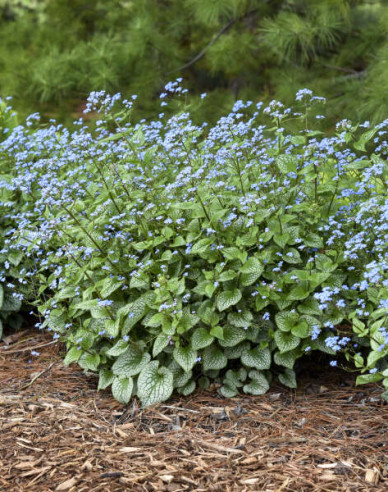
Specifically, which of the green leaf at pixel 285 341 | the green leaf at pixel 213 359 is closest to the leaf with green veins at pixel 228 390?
the green leaf at pixel 213 359

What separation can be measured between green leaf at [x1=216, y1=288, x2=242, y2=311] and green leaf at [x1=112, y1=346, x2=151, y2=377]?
0.46m

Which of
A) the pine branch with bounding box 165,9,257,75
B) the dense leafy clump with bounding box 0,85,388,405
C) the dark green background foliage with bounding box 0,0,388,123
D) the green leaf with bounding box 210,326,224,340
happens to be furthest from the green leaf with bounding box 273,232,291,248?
the pine branch with bounding box 165,9,257,75

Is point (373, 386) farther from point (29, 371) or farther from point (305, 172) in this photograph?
point (29, 371)

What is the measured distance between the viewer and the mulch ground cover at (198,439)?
241 cm

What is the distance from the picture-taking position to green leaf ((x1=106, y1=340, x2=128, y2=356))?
3.01 m

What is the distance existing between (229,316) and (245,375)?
1.03ft

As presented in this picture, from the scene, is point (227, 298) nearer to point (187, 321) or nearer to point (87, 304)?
point (187, 321)

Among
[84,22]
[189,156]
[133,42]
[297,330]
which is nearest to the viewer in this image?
[297,330]

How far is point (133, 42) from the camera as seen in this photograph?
243 inches

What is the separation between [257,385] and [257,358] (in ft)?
0.48

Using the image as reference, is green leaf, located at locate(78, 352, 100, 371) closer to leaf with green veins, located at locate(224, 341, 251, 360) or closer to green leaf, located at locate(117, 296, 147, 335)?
green leaf, located at locate(117, 296, 147, 335)

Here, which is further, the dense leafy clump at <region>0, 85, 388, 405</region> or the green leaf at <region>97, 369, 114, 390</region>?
the green leaf at <region>97, 369, 114, 390</region>

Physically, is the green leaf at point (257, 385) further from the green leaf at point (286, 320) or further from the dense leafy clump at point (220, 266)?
the green leaf at point (286, 320)

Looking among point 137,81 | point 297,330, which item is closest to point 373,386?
point 297,330
